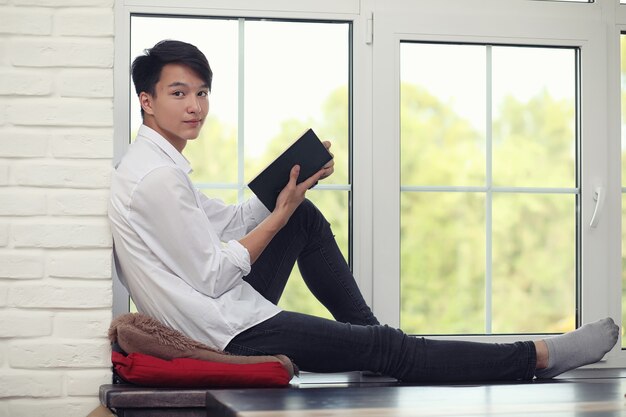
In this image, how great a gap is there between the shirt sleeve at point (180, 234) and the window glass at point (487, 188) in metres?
0.90

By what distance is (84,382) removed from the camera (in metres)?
2.44

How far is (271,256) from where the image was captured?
8.98 feet

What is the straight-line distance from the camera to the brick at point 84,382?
2438 mm

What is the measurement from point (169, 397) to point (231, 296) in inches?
12.8

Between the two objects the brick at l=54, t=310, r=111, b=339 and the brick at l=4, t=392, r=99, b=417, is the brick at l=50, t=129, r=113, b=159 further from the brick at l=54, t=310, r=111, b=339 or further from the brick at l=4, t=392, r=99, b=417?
Result: the brick at l=4, t=392, r=99, b=417

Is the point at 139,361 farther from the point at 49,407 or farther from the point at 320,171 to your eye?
the point at 320,171

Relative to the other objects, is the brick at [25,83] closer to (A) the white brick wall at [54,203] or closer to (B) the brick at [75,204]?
(A) the white brick wall at [54,203]

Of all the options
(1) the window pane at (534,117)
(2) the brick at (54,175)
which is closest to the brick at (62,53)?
(2) the brick at (54,175)

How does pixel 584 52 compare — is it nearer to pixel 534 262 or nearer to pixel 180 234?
pixel 534 262

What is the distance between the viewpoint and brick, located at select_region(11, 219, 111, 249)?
8.02 ft

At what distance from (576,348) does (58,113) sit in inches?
63.0

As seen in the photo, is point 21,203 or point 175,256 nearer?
point 175,256

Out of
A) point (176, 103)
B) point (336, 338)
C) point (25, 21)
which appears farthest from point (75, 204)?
point (336, 338)

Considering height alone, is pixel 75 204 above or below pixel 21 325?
above
